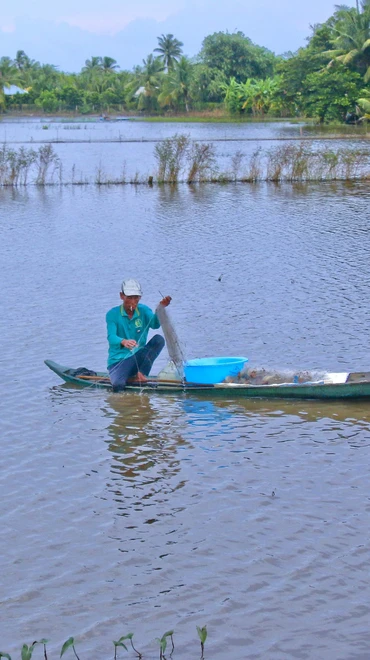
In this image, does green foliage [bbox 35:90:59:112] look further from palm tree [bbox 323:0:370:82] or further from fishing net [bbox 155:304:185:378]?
fishing net [bbox 155:304:185:378]

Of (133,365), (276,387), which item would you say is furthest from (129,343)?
(276,387)

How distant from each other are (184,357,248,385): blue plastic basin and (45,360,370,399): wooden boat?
0.08 metres

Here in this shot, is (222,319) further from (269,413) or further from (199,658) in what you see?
(199,658)

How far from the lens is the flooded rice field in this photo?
5.19 metres

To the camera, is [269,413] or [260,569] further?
[269,413]

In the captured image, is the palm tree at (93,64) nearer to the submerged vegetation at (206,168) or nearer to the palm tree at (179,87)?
the palm tree at (179,87)

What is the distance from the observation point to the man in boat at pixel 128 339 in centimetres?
920

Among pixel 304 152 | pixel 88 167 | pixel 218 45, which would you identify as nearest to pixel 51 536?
pixel 304 152

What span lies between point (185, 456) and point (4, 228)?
48.1 ft

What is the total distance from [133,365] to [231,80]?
227 feet

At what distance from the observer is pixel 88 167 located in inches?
1396

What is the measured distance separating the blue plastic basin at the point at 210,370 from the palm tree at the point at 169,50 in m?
83.4

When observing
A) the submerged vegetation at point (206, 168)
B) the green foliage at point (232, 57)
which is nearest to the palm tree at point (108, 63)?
Result: the green foliage at point (232, 57)

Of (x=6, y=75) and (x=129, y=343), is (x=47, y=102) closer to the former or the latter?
(x=6, y=75)
